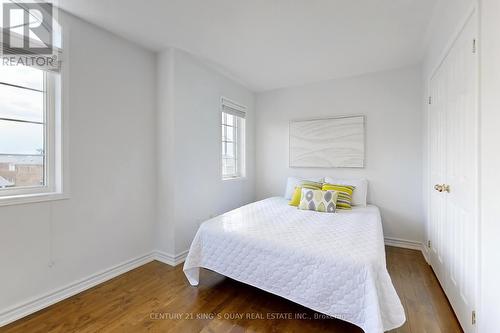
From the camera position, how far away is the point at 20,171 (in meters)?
1.77

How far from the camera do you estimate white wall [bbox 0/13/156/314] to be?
1729mm

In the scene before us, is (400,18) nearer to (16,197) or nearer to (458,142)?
(458,142)

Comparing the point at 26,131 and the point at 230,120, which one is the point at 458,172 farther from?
the point at 26,131

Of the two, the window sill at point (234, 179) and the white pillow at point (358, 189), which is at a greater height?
the window sill at point (234, 179)

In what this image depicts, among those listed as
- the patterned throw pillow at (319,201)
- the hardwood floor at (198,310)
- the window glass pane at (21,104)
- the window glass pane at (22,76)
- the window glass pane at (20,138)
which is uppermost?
the window glass pane at (22,76)

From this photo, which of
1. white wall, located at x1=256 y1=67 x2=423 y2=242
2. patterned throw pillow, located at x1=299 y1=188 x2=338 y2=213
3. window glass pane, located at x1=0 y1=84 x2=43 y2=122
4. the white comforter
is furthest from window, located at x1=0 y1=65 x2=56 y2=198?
white wall, located at x1=256 y1=67 x2=423 y2=242

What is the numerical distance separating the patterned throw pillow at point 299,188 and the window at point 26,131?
102 inches

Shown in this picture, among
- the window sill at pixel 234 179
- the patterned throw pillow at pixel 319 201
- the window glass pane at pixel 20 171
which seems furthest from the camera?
the window sill at pixel 234 179

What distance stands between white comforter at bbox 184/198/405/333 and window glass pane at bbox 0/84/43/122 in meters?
1.72

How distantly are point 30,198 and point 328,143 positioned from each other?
3.48 metres

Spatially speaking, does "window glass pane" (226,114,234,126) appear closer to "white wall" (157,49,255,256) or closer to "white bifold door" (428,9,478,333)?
"white wall" (157,49,255,256)

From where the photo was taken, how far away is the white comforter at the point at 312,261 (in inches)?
55.8

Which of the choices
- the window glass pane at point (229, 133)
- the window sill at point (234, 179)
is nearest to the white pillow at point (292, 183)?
the window sill at point (234, 179)

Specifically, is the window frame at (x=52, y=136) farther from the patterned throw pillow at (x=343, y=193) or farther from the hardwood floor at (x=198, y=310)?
the patterned throw pillow at (x=343, y=193)
